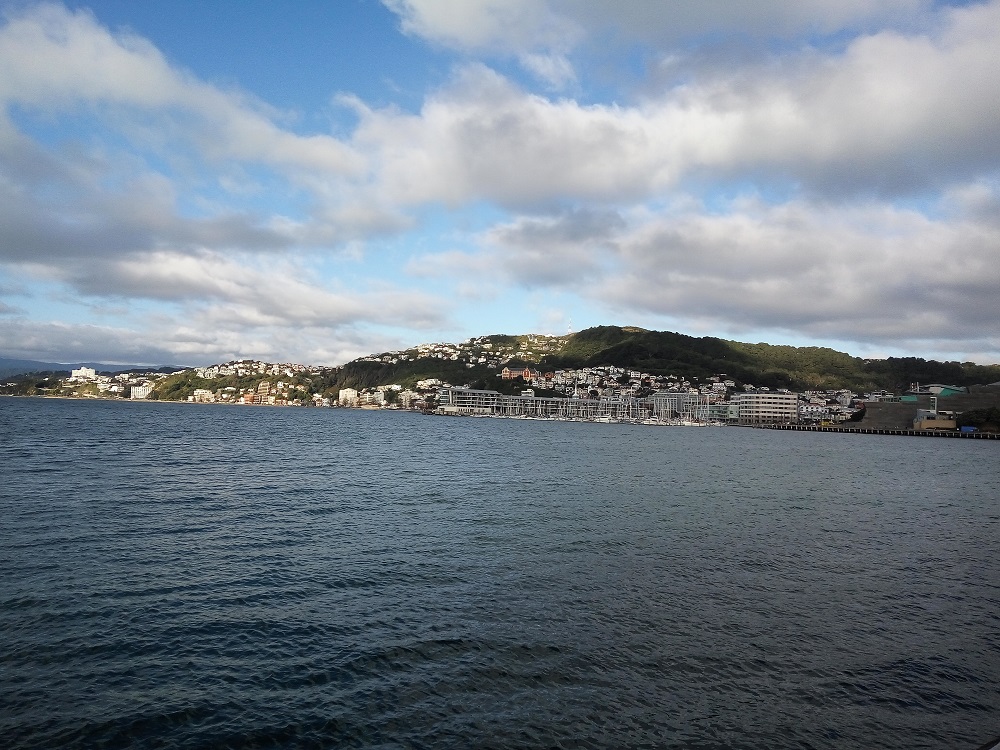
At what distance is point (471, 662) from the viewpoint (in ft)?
47.2

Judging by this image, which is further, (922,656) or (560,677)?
(922,656)

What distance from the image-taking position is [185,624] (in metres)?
16.0

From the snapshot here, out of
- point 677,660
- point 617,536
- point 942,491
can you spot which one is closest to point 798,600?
point 677,660

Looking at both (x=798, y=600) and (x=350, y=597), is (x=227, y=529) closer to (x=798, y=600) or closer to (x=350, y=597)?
(x=350, y=597)

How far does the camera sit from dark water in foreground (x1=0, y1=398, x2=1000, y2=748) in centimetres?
1194

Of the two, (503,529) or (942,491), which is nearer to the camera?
(503,529)

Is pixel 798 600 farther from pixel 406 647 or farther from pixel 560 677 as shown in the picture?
pixel 406 647

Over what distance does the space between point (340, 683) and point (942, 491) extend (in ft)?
193

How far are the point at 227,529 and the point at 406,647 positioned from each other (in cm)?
1581

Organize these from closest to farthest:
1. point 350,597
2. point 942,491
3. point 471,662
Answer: point 471,662, point 350,597, point 942,491

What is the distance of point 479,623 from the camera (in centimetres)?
1683

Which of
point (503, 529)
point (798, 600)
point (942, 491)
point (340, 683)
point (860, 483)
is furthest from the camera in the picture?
point (860, 483)

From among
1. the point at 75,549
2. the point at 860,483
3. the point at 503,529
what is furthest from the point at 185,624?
the point at 860,483

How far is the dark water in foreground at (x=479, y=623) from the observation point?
39.2 ft
